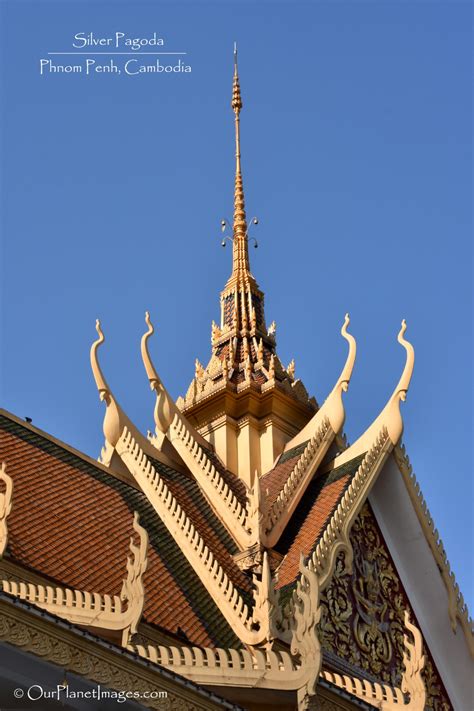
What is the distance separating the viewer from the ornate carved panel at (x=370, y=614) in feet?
51.4

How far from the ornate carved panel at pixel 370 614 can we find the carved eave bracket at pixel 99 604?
376 centimetres

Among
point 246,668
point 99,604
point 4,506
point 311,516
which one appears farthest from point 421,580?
point 246,668

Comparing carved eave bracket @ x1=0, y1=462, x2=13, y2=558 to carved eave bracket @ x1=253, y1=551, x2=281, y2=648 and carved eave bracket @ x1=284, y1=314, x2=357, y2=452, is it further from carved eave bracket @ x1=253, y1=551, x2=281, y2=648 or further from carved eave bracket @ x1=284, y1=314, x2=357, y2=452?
carved eave bracket @ x1=284, y1=314, x2=357, y2=452

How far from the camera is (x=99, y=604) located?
11.6 m

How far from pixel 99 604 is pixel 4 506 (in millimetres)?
1541

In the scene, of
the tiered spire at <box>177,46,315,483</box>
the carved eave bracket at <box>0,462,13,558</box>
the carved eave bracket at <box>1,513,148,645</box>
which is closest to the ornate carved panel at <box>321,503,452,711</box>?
the tiered spire at <box>177,46,315,483</box>

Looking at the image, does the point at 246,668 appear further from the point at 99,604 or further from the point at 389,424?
the point at 389,424

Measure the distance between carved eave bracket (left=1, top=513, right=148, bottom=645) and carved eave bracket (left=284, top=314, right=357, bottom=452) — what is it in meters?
7.24

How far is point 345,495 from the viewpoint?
17.1 meters

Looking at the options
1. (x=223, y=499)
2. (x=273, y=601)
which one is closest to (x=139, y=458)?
(x=223, y=499)

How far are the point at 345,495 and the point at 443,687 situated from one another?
2.75 metres

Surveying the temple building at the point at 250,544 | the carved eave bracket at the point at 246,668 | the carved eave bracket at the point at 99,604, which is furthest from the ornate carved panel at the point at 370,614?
the carved eave bracket at the point at 246,668

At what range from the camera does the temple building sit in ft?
38.4

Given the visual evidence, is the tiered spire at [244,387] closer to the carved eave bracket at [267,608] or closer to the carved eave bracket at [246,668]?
the carved eave bracket at [267,608]
